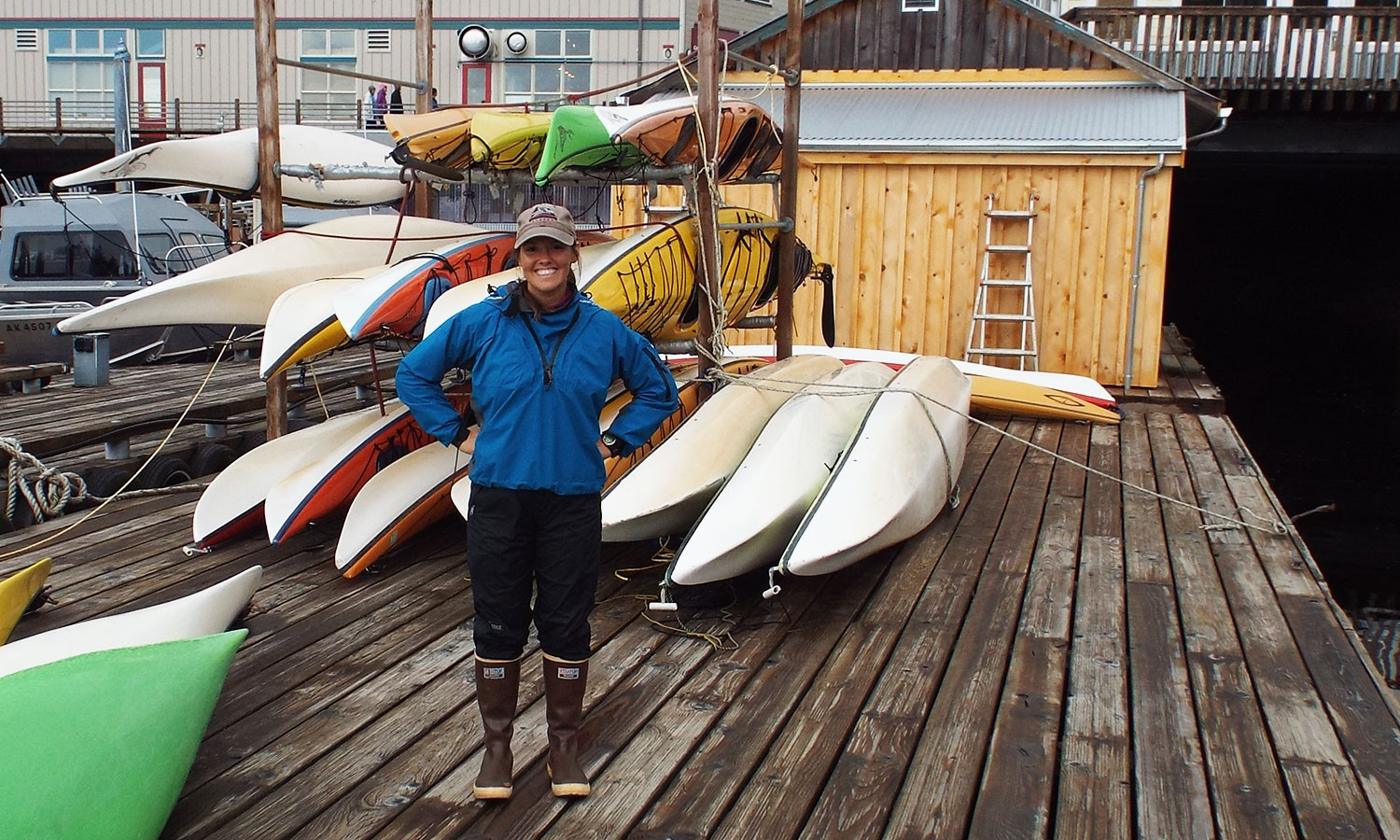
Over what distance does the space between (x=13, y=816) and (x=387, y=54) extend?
2649 centimetres

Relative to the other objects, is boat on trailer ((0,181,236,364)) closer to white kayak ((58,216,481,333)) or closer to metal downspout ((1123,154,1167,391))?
white kayak ((58,216,481,333))

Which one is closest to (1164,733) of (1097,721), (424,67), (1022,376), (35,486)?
(1097,721)

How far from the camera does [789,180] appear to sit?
7641 mm

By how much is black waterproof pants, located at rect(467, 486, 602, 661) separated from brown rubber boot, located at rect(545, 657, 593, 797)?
0.04 m

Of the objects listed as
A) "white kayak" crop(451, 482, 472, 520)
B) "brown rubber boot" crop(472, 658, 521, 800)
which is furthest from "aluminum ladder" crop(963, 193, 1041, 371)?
"brown rubber boot" crop(472, 658, 521, 800)

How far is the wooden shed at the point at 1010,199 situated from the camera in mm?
11133

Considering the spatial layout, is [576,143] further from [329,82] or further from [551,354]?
[329,82]

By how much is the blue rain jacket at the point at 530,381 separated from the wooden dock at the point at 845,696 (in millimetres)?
895

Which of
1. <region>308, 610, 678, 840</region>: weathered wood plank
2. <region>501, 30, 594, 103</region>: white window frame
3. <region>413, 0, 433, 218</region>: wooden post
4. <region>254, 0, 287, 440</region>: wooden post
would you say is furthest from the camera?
<region>501, 30, 594, 103</region>: white window frame

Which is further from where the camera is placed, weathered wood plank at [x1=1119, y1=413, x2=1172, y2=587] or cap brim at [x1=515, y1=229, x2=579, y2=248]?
weathered wood plank at [x1=1119, y1=413, x2=1172, y2=587]

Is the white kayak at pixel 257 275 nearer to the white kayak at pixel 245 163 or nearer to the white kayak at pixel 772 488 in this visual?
the white kayak at pixel 245 163

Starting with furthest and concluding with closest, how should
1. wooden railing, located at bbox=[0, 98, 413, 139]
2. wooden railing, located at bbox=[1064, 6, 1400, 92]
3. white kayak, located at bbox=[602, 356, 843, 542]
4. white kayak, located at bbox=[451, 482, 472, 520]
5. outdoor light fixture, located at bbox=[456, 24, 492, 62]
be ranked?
wooden railing, located at bbox=[0, 98, 413, 139] → outdoor light fixture, located at bbox=[456, 24, 492, 62] → wooden railing, located at bbox=[1064, 6, 1400, 92] → white kayak, located at bbox=[451, 482, 472, 520] → white kayak, located at bbox=[602, 356, 843, 542]

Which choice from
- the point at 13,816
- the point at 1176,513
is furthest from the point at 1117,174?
the point at 13,816

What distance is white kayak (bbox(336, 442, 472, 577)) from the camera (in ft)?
17.4
